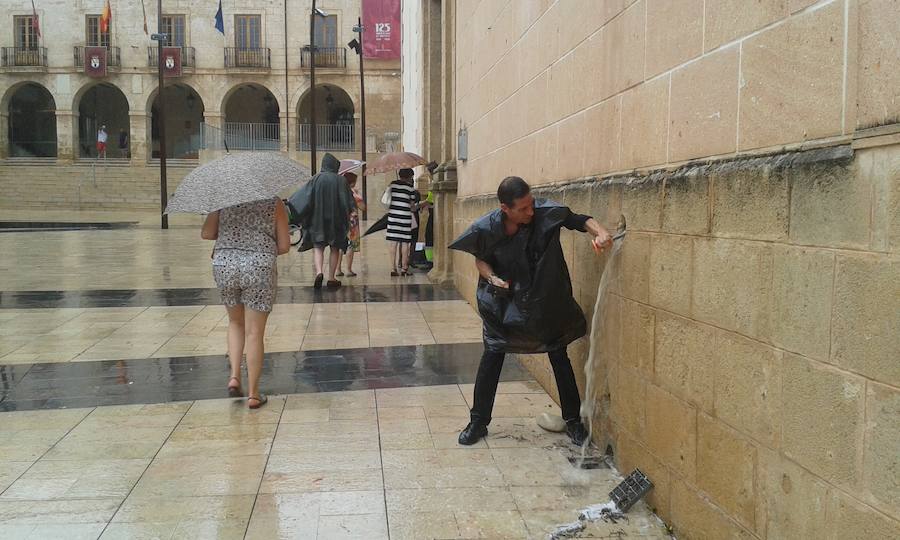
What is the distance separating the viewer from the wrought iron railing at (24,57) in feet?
143

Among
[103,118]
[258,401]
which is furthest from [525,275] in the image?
[103,118]

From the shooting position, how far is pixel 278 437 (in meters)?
4.57

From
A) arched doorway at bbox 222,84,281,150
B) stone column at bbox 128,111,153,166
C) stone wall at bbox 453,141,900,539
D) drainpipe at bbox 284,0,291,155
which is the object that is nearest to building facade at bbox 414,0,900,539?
stone wall at bbox 453,141,900,539

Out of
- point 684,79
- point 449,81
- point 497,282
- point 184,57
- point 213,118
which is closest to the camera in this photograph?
point 684,79

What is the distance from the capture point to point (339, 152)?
136 ft

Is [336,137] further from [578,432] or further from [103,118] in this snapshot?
[578,432]

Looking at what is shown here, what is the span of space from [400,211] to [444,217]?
1067 millimetres

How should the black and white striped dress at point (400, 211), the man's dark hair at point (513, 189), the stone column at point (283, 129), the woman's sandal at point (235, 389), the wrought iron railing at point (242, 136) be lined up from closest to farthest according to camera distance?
the man's dark hair at point (513, 189) < the woman's sandal at point (235, 389) < the black and white striped dress at point (400, 211) < the wrought iron railing at point (242, 136) < the stone column at point (283, 129)

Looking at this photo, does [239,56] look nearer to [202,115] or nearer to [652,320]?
[202,115]

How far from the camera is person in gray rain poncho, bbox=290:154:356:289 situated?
1077cm

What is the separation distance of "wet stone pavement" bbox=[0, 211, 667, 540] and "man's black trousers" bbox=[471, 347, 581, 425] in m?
0.18

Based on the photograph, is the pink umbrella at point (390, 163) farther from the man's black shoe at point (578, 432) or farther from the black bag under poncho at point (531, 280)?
the man's black shoe at point (578, 432)

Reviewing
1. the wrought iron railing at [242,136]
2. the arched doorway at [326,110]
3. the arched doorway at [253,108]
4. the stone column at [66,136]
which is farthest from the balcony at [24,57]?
the arched doorway at [326,110]

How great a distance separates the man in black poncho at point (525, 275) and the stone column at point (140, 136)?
42451mm
